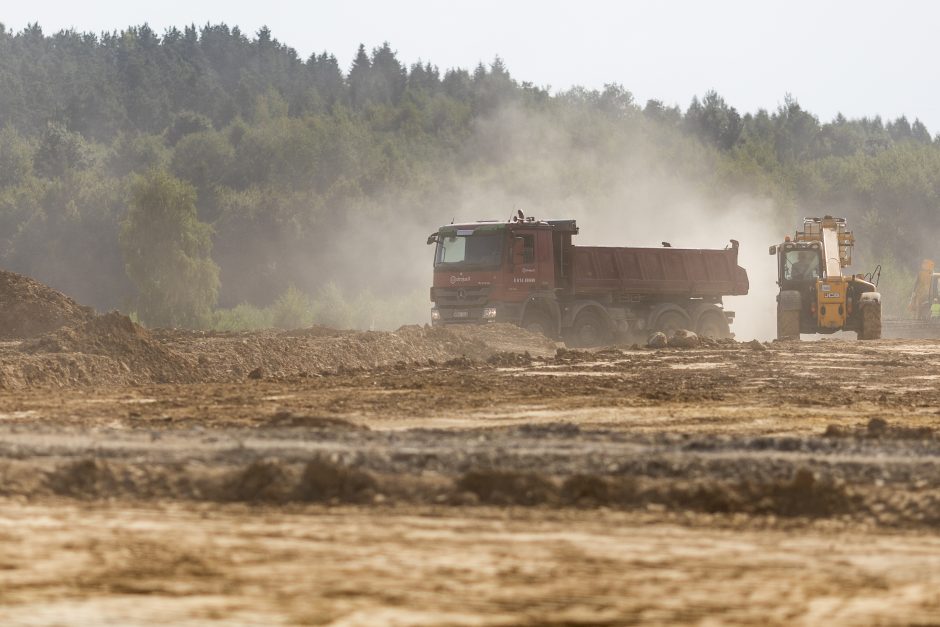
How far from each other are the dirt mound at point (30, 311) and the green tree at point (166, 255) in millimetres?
36171

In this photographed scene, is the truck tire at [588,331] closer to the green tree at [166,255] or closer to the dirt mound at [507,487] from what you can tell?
the dirt mound at [507,487]

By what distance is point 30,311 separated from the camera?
29.9 meters

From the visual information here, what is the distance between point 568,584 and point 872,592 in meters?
1.46

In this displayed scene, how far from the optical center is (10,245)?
92312mm

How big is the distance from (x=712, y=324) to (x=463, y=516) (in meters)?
28.2

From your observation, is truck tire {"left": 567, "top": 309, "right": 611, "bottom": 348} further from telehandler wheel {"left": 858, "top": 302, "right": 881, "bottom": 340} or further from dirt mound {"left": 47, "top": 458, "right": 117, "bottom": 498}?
dirt mound {"left": 47, "top": 458, "right": 117, "bottom": 498}

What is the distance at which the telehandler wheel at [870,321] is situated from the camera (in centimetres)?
3509

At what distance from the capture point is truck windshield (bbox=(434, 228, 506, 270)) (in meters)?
31.2

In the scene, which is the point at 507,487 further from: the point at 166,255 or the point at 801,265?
the point at 166,255

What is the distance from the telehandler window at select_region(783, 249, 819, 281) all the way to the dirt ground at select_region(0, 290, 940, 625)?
18.3 metres

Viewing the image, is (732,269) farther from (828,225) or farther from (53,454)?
(53,454)

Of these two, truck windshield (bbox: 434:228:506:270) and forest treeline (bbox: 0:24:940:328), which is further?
forest treeline (bbox: 0:24:940:328)

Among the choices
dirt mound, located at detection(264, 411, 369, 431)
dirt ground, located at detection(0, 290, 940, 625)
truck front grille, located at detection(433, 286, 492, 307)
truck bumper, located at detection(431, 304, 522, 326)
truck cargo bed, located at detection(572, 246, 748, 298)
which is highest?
truck cargo bed, located at detection(572, 246, 748, 298)

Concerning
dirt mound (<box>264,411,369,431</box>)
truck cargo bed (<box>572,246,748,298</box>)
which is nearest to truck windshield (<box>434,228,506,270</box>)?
truck cargo bed (<box>572,246,748,298</box>)
